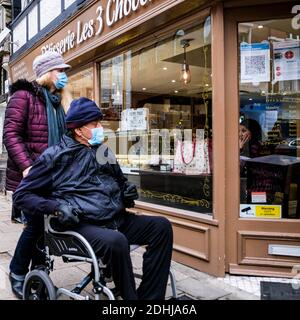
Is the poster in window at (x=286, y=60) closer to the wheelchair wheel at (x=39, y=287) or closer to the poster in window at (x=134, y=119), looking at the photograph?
the poster in window at (x=134, y=119)

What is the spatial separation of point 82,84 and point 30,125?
12.2 feet

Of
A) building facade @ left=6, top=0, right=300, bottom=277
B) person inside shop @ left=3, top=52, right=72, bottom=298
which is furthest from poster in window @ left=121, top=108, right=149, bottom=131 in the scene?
person inside shop @ left=3, top=52, right=72, bottom=298

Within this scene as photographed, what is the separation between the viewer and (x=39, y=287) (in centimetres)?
266

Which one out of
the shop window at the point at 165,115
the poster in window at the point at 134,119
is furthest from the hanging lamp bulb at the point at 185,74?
the poster in window at the point at 134,119

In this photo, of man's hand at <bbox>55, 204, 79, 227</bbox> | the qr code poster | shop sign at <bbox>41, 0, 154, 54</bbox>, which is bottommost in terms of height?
man's hand at <bbox>55, 204, 79, 227</bbox>

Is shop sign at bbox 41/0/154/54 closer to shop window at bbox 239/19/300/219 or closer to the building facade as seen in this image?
the building facade

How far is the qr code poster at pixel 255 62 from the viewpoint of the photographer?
12.8ft

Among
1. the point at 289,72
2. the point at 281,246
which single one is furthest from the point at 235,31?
the point at 281,246

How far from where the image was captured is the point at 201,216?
4.02 m

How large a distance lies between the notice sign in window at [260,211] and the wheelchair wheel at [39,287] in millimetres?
2072

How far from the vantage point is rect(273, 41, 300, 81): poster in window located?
3.93 meters

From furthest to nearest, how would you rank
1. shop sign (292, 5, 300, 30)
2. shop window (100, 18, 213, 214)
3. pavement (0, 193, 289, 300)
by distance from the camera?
shop window (100, 18, 213, 214) < shop sign (292, 5, 300, 30) < pavement (0, 193, 289, 300)

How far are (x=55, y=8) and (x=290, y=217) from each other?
Result: 6.02m

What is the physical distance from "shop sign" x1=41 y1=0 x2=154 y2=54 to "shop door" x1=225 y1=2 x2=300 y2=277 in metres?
1.27
